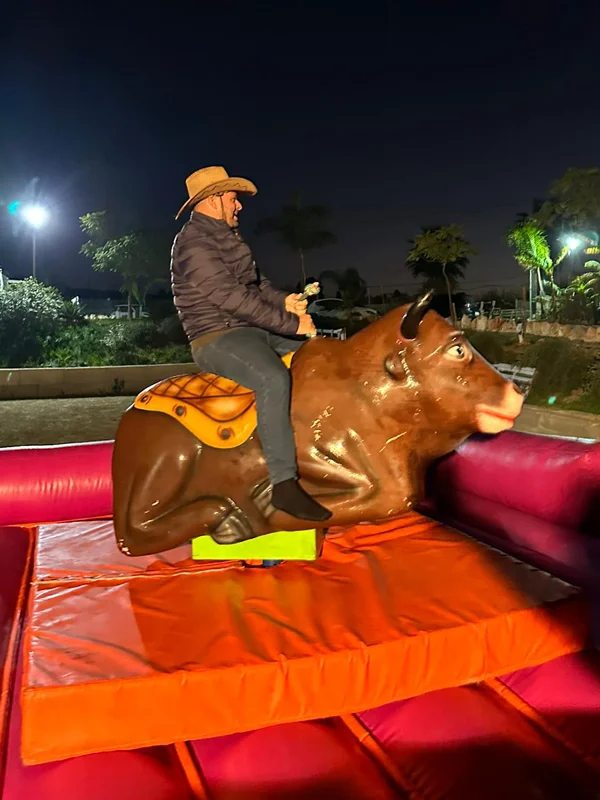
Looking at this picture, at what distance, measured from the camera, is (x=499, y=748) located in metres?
1.52

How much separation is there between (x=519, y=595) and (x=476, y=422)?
566mm

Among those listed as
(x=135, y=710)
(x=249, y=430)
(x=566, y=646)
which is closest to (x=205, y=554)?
(x=249, y=430)

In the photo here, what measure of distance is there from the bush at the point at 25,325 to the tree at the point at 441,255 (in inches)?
364

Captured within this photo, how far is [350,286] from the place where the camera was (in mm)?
21094

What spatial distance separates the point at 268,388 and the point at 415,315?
1.72ft

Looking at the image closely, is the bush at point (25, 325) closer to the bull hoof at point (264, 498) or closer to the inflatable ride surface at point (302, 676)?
the inflatable ride surface at point (302, 676)

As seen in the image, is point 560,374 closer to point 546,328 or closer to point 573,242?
point 546,328

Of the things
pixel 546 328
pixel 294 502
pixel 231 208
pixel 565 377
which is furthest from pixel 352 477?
pixel 546 328

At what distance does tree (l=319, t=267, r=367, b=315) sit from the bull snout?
17.9 m

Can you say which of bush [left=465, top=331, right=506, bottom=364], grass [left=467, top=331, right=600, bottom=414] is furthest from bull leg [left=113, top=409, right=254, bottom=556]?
bush [left=465, top=331, right=506, bottom=364]

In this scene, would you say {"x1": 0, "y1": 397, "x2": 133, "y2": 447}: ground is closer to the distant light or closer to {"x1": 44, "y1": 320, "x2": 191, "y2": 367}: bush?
{"x1": 44, "y1": 320, "x2": 191, "y2": 367}: bush

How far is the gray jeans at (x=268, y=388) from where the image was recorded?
199 centimetres

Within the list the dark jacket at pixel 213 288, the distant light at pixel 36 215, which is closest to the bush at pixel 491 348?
the dark jacket at pixel 213 288

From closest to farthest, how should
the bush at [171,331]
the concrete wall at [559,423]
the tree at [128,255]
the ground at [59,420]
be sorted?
the concrete wall at [559,423] < the ground at [59,420] < the bush at [171,331] < the tree at [128,255]
